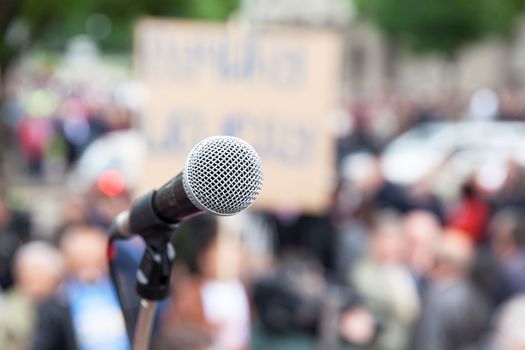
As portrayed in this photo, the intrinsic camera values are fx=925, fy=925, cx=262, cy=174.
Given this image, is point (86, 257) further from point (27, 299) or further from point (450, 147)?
point (450, 147)

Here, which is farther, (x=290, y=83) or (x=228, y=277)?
(x=290, y=83)

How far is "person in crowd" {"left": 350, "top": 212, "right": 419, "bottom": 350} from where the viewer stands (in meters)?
5.04

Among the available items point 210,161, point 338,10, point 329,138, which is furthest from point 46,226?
point 210,161

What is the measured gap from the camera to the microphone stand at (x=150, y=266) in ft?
5.53

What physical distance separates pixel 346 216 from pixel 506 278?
6.35ft

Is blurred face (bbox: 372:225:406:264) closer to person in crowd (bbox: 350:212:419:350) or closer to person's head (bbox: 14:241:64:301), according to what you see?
person in crowd (bbox: 350:212:419:350)

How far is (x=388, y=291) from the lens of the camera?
5.06 meters

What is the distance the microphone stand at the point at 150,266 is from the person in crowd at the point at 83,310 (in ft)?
8.36

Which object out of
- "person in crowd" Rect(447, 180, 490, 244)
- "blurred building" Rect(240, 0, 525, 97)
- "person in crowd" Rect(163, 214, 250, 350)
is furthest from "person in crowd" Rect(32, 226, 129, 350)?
"blurred building" Rect(240, 0, 525, 97)

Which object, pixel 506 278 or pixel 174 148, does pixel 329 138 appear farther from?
pixel 506 278

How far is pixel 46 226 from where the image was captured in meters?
9.30

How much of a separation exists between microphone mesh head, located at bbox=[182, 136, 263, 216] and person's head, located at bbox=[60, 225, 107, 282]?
312 centimetres

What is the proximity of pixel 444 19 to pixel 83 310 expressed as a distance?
29.5 metres

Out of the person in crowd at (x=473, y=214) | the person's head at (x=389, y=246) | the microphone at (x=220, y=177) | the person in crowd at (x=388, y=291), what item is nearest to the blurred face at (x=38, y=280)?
the person in crowd at (x=388, y=291)
